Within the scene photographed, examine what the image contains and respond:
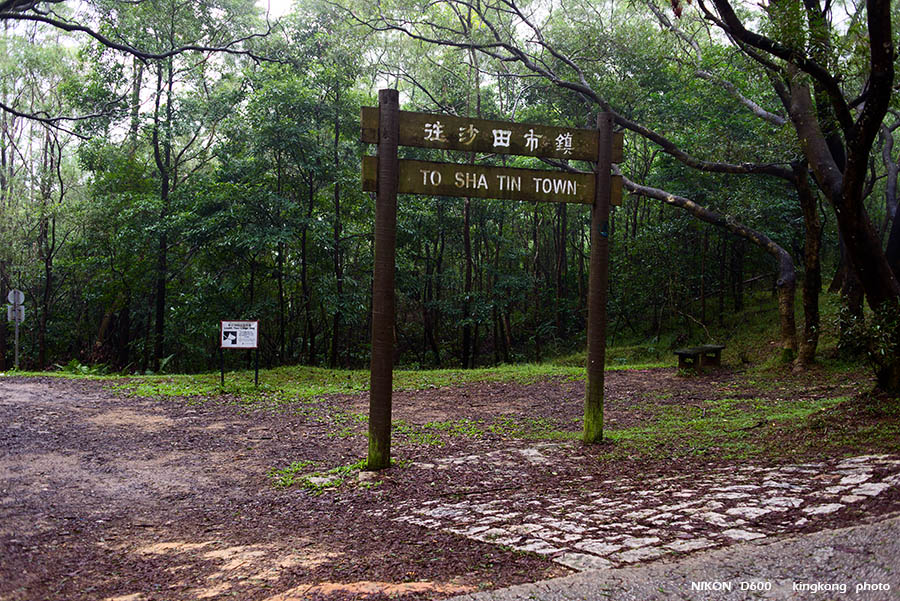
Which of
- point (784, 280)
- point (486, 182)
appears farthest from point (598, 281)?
point (784, 280)

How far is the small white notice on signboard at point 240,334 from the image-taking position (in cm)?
1099

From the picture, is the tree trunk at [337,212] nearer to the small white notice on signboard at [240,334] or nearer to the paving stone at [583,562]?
the small white notice on signboard at [240,334]

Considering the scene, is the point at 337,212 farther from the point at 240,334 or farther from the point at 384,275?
the point at 384,275

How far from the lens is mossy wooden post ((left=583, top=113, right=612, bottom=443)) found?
20.7ft

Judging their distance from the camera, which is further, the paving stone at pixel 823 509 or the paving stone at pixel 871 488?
the paving stone at pixel 871 488

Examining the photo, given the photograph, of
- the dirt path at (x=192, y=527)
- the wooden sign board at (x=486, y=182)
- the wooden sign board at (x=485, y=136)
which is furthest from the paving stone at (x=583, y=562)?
the wooden sign board at (x=485, y=136)

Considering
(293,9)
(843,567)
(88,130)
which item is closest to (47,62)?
(88,130)

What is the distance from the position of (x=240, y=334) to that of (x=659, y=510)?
8.72 meters

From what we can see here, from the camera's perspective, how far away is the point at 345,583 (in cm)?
301

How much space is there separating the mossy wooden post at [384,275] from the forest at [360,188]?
6916 millimetres

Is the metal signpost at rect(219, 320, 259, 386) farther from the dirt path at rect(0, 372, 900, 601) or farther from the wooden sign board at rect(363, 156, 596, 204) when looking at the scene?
the wooden sign board at rect(363, 156, 596, 204)

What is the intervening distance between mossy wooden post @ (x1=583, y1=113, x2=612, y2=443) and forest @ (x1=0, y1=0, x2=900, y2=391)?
16.2 ft

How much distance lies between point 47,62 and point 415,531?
23266 mm

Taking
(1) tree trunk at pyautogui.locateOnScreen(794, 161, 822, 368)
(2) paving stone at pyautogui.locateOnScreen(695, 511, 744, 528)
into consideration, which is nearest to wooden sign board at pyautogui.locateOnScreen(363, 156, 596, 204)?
(2) paving stone at pyautogui.locateOnScreen(695, 511, 744, 528)
